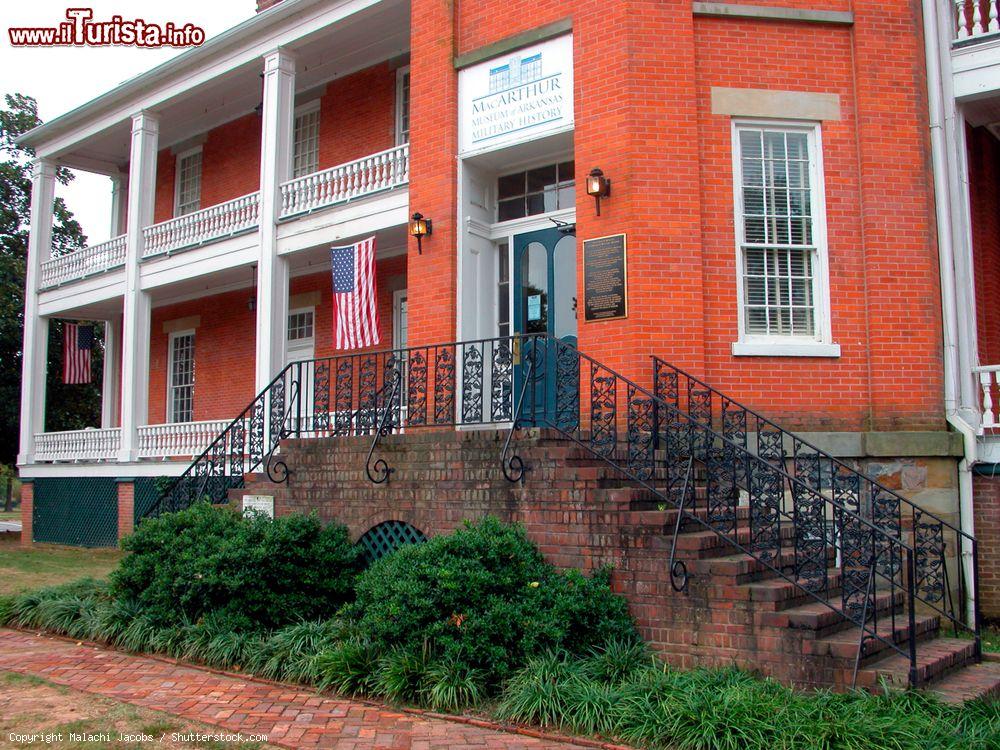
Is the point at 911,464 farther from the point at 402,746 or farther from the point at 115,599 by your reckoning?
the point at 115,599

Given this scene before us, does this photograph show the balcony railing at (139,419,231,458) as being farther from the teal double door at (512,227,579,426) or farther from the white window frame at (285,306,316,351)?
the teal double door at (512,227,579,426)

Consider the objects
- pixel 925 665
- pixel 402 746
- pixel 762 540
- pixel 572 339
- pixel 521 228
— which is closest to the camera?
pixel 402 746

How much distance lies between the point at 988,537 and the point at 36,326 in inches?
735

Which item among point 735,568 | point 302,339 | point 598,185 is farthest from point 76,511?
point 735,568

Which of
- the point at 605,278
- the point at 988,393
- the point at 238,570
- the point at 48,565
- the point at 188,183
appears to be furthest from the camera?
the point at 188,183

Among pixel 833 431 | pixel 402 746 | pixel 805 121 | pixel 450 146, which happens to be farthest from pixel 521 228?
pixel 402 746

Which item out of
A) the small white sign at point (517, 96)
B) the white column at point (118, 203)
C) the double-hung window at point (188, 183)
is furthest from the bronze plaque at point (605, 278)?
the white column at point (118, 203)

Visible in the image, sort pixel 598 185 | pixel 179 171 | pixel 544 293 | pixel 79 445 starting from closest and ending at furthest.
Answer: pixel 598 185 < pixel 544 293 < pixel 79 445 < pixel 179 171

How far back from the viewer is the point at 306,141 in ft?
55.1

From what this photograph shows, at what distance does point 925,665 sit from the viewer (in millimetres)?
6441

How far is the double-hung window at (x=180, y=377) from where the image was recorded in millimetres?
19391

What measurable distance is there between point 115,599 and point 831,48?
977 centimetres

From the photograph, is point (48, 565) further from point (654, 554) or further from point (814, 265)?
point (814, 265)

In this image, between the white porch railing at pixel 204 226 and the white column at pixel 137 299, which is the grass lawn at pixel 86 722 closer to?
the white porch railing at pixel 204 226
